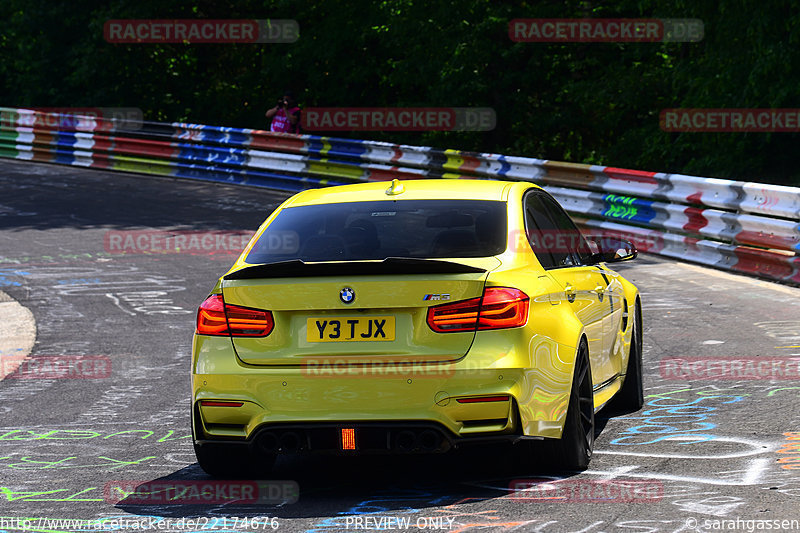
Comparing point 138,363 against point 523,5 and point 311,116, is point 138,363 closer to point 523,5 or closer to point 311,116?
point 523,5

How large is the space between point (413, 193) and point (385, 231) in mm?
484

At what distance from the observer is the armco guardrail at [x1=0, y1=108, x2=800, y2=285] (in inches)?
575

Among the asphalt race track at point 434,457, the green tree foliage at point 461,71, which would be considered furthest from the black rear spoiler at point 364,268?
the green tree foliage at point 461,71

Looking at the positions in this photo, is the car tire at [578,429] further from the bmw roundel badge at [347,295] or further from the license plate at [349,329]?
the bmw roundel badge at [347,295]

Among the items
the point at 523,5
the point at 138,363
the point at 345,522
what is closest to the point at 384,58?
the point at 523,5

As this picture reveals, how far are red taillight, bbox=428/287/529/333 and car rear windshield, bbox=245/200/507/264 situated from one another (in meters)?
0.42

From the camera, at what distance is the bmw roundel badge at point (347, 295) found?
20.1 feet

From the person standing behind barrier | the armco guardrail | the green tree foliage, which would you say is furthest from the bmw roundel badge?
the person standing behind barrier

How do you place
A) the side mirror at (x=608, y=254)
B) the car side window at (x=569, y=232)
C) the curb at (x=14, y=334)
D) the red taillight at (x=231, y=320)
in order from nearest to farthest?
the red taillight at (x=231, y=320)
the car side window at (x=569, y=232)
the side mirror at (x=608, y=254)
the curb at (x=14, y=334)

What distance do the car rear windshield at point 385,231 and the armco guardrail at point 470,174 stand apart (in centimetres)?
763

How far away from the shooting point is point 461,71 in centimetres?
2520

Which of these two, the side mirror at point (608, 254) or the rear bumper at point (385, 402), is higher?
the side mirror at point (608, 254)

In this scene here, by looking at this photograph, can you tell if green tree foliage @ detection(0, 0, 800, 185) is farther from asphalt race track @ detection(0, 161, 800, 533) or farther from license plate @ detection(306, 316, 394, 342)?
license plate @ detection(306, 316, 394, 342)

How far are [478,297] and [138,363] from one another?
5.10 m
